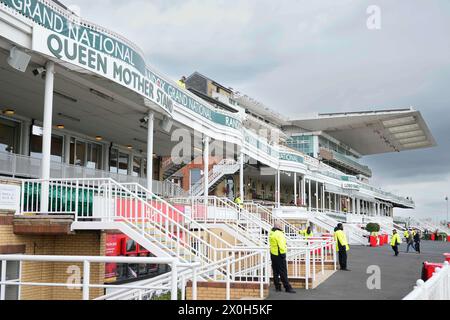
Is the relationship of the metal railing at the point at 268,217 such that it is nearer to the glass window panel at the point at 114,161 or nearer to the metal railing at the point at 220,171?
the glass window panel at the point at 114,161

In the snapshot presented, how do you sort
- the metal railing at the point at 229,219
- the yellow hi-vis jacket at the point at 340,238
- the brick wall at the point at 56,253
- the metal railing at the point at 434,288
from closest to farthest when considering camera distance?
the metal railing at the point at 434,288, the brick wall at the point at 56,253, the yellow hi-vis jacket at the point at 340,238, the metal railing at the point at 229,219

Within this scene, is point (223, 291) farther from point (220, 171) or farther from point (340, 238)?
point (220, 171)

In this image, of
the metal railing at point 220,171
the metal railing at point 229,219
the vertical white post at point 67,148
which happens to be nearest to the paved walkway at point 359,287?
the metal railing at point 229,219

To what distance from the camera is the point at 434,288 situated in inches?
262

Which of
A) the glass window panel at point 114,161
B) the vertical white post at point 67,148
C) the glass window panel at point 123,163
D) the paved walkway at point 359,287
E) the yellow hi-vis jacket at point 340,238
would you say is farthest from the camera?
the glass window panel at point 123,163

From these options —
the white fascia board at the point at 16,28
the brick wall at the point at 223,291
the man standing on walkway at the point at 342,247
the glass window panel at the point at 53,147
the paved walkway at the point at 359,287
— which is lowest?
the paved walkway at the point at 359,287

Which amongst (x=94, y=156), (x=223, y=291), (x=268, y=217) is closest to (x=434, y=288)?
(x=223, y=291)

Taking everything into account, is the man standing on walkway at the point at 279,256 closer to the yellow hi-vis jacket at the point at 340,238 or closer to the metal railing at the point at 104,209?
the metal railing at the point at 104,209

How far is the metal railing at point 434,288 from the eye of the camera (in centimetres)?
554

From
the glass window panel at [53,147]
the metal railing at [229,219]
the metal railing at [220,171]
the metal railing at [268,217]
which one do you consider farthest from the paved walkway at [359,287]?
the metal railing at [220,171]

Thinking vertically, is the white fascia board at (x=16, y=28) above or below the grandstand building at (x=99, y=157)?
above

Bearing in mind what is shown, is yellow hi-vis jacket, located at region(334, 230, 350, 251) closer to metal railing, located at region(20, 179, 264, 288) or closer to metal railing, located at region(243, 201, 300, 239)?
metal railing, located at region(20, 179, 264, 288)

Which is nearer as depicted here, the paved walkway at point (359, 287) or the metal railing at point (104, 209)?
the paved walkway at point (359, 287)
